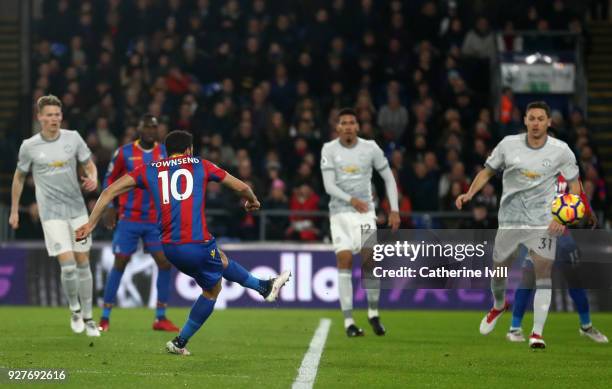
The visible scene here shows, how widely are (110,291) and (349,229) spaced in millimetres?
2615

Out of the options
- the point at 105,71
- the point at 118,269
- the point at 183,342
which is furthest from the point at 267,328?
the point at 105,71

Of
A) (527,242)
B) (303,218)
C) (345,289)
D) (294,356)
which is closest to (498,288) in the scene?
(527,242)

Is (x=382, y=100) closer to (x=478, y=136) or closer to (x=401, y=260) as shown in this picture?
(x=478, y=136)

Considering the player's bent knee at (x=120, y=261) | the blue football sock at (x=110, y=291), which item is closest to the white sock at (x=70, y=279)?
the blue football sock at (x=110, y=291)

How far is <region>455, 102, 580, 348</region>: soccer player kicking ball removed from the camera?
11375mm

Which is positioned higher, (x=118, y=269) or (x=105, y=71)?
(x=105, y=71)

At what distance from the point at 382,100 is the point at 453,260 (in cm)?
853

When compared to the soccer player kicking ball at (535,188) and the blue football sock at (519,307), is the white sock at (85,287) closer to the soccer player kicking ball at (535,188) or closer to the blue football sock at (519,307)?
the soccer player kicking ball at (535,188)

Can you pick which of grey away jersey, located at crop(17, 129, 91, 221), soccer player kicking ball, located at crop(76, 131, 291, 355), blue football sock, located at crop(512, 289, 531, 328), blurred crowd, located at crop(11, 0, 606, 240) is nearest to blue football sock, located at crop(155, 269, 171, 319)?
grey away jersey, located at crop(17, 129, 91, 221)

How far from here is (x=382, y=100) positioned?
21.4 m

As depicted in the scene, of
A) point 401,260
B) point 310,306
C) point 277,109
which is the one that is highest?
point 277,109

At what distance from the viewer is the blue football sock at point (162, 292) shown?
13.2 meters

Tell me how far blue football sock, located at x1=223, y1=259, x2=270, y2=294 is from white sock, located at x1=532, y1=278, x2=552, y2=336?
262 centimetres

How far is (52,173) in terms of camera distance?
1197 cm
